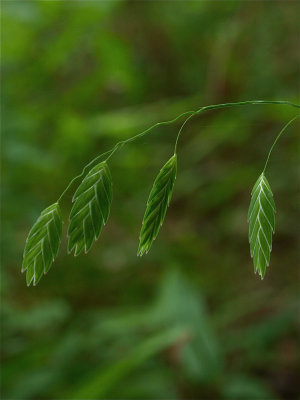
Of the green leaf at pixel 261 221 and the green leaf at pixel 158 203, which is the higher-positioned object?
the green leaf at pixel 158 203

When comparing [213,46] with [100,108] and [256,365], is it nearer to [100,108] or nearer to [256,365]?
[100,108]

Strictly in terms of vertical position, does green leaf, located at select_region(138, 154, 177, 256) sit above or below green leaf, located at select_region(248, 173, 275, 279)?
above

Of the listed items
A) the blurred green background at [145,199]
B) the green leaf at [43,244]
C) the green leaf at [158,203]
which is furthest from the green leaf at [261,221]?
the blurred green background at [145,199]

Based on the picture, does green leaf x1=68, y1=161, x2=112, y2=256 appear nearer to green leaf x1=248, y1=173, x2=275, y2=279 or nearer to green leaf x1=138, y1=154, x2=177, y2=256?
green leaf x1=138, y1=154, x2=177, y2=256

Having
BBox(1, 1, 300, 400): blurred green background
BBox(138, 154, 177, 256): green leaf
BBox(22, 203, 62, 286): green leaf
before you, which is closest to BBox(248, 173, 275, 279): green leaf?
BBox(138, 154, 177, 256): green leaf

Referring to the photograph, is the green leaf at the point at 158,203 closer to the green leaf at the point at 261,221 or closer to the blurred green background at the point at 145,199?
the green leaf at the point at 261,221

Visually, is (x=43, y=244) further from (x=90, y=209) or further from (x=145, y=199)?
(x=145, y=199)

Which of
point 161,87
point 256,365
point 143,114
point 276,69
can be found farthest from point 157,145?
point 256,365
